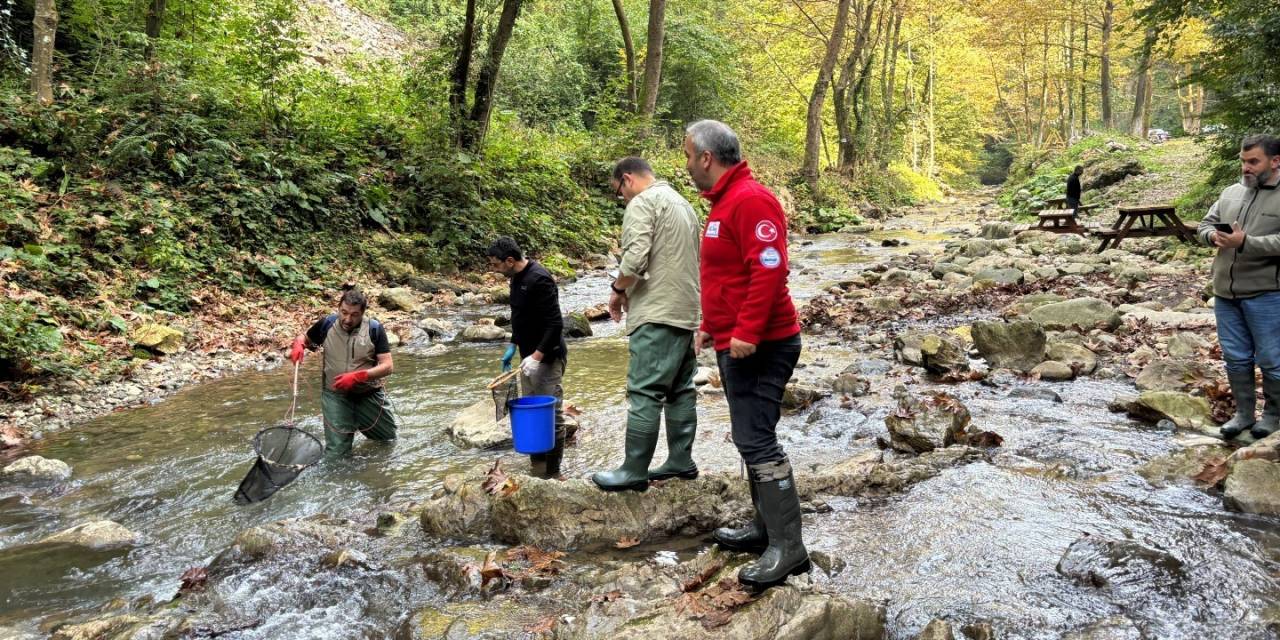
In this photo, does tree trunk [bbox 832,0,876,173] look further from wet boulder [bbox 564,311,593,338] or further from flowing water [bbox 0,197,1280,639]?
flowing water [bbox 0,197,1280,639]

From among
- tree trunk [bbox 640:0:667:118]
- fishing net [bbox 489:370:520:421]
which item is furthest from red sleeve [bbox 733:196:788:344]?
tree trunk [bbox 640:0:667:118]

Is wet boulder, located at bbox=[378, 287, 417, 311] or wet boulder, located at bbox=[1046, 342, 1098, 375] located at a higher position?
wet boulder, located at bbox=[378, 287, 417, 311]

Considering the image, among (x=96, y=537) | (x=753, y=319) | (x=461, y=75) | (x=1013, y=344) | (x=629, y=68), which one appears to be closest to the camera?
(x=753, y=319)

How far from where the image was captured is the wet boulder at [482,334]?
11570 millimetres

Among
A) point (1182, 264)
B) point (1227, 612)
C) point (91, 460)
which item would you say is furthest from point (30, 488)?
point (1182, 264)

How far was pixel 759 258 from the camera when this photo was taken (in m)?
3.43

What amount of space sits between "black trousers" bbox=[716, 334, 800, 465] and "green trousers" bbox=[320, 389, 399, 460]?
4.37m

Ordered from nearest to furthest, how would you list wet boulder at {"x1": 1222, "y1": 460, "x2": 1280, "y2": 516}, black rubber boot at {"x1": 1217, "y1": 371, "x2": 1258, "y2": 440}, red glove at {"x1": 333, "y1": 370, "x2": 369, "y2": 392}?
wet boulder at {"x1": 1222, "y1": 460, "x2": 1280, "y2": 516} < black rubber boot at {"x1": 1217, "y1": 371, "x2": 1258, "y2": 440} < red glove at {"x1": 333, "y1": 370, "x2": 369, "y2": 392}

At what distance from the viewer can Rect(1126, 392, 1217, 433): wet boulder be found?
6246 millimetres

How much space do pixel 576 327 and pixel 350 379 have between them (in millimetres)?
5450

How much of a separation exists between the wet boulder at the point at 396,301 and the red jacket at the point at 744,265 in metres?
10.5

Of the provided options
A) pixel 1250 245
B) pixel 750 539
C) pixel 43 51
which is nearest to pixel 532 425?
pixel 750 539

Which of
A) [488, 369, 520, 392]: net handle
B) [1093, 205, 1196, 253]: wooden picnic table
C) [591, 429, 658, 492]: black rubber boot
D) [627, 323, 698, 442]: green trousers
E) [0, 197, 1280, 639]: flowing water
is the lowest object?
[0, 197, 1280, 639]: flowing water

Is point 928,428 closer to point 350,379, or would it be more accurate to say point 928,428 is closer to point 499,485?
point 499,485
